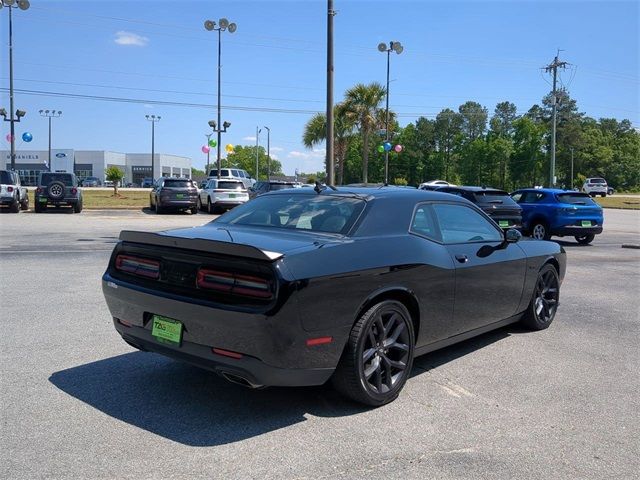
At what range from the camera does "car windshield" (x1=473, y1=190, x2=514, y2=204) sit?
14.6m

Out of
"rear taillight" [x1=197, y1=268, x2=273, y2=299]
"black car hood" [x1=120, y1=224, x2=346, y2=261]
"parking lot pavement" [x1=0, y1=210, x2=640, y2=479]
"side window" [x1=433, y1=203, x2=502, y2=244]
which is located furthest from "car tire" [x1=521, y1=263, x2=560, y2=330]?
"rear taillight" [x1=197, y1=268, x2=273, y2=299]

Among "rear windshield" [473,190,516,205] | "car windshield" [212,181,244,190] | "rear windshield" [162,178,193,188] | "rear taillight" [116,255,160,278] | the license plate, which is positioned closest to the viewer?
the license plate

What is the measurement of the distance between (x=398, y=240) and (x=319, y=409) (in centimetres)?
135

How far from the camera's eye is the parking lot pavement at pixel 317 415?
3.18 m

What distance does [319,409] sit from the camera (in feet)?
13.1

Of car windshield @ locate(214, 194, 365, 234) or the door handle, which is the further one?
the door handle

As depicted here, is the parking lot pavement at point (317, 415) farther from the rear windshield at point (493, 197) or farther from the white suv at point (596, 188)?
the white suv at point (596, 188)

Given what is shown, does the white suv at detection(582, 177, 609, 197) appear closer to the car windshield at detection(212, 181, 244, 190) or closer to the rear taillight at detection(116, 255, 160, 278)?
the car windshield at detection(212, 181, 244, 190)

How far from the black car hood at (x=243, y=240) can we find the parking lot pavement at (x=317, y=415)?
111 cm

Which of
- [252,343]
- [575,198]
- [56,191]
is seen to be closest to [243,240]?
[252,343]

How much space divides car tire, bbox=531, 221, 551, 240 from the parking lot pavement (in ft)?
34.5

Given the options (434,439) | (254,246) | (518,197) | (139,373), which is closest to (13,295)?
(139,373)

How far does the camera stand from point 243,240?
391cm

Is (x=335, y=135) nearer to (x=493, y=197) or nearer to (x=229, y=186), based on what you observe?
(x=229, y=186)
